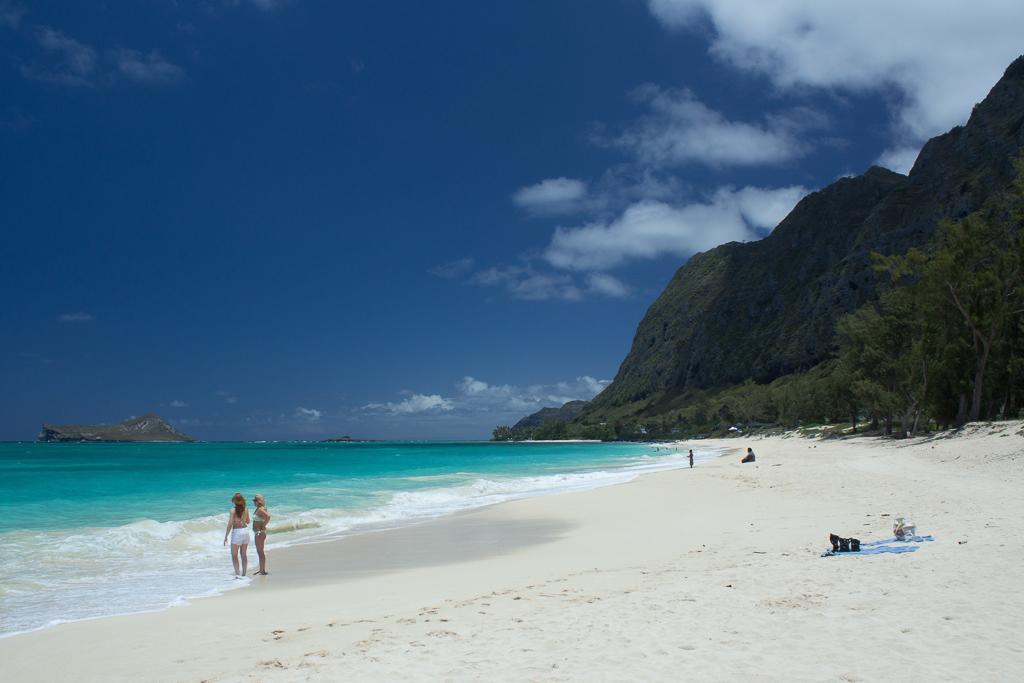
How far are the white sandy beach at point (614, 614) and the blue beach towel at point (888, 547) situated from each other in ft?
0.99

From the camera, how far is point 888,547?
10383 millimetres

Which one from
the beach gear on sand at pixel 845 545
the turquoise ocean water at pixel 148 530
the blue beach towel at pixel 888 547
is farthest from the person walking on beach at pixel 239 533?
the beach gear on sand at pixel 845 545

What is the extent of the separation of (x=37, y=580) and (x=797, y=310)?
20322 cm

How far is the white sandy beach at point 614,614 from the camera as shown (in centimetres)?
A: 592

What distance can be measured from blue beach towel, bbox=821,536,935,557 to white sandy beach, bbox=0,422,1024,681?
0.30 meters

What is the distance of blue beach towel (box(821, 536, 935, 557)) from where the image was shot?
10141 mm

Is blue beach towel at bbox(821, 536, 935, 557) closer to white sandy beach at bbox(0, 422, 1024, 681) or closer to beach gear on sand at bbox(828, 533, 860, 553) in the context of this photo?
beach gear on sand at bbox(828, 533, 860, 553)

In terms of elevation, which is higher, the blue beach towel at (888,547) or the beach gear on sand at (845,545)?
the beach gear on sand at (845,545)

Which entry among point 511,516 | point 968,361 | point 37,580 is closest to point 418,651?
point 37,580

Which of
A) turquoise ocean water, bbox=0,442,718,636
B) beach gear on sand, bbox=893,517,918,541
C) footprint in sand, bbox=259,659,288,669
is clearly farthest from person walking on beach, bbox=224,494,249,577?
beach gear on sand, bbox=893,517,918,541

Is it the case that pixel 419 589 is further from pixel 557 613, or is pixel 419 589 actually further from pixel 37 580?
pixel 37 580

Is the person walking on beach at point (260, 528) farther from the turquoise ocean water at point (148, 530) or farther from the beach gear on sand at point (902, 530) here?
the beach gear on sand at point (902, 530)

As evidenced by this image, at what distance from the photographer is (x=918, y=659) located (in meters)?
5.62

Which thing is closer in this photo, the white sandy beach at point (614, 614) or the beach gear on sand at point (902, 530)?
the white sandy beach at point (614, 614)
